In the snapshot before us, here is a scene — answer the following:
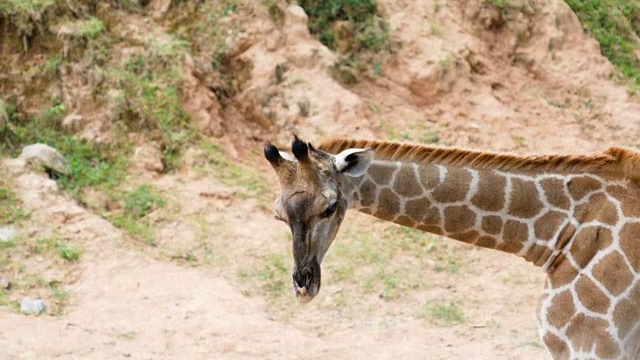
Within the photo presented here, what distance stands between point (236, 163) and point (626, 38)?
22.9 feet

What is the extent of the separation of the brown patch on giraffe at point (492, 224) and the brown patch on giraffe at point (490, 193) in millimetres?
66

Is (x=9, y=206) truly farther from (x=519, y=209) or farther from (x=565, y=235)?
(x=565, y=235)

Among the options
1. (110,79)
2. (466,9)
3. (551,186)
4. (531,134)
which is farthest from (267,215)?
(551,186)

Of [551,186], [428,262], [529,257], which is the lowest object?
[428,262]

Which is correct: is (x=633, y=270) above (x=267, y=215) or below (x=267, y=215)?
above

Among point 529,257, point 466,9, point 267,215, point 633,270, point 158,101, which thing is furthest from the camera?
point 466,9

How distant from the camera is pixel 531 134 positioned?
14.0m

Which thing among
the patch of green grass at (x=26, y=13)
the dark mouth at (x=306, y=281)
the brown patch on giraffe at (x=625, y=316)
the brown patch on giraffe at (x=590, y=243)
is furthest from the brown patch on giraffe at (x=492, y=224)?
the patch of green grass at (x=26, y=13)

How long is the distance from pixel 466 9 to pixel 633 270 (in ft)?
29.3

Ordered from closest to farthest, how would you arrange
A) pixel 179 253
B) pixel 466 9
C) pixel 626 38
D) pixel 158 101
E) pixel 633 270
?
pixel 633 270 < pixel 179 253 < pixel 158 101 < pixel 466 9 < pixel 626 38

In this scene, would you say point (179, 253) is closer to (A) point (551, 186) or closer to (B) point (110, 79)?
(B) point (110, 79)

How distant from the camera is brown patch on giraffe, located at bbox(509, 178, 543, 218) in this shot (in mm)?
7234

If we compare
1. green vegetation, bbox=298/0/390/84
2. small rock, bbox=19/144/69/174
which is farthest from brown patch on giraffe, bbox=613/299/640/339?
green vegetation, bbox=298/0/390/84

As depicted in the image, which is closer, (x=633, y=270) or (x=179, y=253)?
(x=633, y=270)
